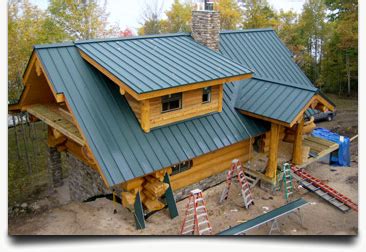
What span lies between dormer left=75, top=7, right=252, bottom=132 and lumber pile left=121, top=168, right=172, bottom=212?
1.41 metres

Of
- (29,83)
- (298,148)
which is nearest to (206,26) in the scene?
(298,148)

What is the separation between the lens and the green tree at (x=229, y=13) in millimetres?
30641

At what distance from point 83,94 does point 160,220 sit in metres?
4.30

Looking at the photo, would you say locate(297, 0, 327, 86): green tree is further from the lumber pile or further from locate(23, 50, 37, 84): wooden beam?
locate(23, 50, 37, 84): wooden beam

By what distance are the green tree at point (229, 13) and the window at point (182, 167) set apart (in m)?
22.1

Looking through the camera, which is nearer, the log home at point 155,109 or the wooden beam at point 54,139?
the log home at point 155,109

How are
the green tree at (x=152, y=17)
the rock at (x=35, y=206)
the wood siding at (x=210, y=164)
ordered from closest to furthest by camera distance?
the wood siding at (x=210, y=164)
the rock at (x=35, y=206)
the green tree at (x=152, y=17)

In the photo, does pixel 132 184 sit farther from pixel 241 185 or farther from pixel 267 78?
pixel 267 78

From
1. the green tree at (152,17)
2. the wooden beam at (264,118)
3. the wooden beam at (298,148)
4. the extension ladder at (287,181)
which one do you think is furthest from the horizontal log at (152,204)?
the green tree at (152,17)

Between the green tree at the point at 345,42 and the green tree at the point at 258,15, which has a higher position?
the green tree at the point at 258,15

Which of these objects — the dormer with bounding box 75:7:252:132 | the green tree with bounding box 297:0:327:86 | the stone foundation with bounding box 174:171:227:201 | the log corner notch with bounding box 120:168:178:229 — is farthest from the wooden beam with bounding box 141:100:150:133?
the green tree with bounding box 297:0:327:86

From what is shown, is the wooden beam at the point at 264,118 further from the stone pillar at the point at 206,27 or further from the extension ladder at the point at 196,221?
the extension ladder at the point at 196,221
